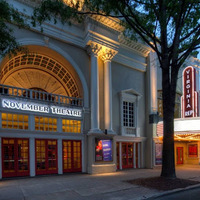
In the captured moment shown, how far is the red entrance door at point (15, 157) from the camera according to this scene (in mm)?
12219

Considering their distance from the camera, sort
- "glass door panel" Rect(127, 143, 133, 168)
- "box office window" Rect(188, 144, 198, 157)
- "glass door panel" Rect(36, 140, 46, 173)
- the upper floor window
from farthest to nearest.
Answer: "box office window" Rect(188, 144, 198, 157), "glass door panel" Rect(127, 143, 133, 168), the upper floor window, "glass door panel" Rect(36, 140, 46, 173)

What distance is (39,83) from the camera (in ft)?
53.1

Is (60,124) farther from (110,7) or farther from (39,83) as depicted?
(110,7)

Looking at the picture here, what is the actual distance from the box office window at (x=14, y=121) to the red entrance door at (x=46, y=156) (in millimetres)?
1342

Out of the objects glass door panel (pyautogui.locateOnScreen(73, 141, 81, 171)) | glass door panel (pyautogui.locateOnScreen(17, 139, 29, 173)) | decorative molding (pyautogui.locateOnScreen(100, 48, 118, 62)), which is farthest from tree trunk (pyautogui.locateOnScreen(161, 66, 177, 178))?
glass door panel (pyautogui.locateOnScreen(17, 139, 29, 173))

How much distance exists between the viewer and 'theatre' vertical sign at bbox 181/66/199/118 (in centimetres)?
1794

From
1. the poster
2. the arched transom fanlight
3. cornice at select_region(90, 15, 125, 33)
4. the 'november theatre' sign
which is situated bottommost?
the poster

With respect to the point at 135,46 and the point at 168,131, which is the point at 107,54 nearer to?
the point at 135,46

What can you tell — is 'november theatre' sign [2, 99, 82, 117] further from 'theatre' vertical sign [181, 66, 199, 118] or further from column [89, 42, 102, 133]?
'theatre' vertical sign [181, 66, 199, 118]

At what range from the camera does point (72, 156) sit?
Answer: 14883mm

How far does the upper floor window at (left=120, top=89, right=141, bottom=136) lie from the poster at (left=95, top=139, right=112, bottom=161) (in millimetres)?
2072

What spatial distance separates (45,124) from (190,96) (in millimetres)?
11675

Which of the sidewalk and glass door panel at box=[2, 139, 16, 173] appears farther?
glass door panel at box=[2, 139, 16, 173]

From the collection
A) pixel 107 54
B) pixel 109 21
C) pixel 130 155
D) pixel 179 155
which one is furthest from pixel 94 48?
pixel 179 155
